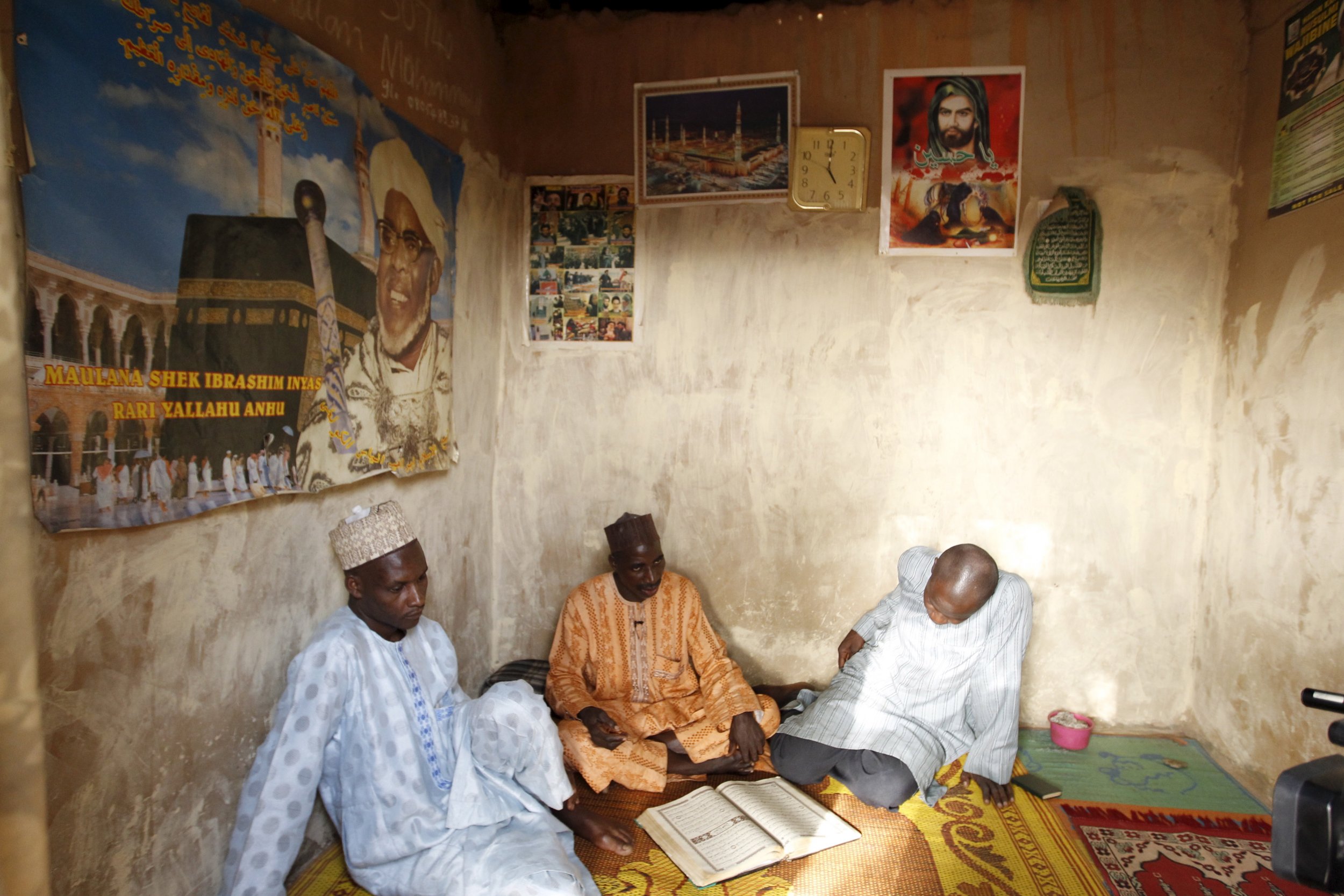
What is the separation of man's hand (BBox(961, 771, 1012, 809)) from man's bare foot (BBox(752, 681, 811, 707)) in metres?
0.89

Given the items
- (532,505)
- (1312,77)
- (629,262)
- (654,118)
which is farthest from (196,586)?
(1312,77)

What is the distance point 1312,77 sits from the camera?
261 cm

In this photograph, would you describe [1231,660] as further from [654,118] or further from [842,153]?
[654,118]

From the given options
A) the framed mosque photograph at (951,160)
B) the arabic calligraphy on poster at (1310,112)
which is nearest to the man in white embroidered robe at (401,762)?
the framed mosque photograph at (951,160)

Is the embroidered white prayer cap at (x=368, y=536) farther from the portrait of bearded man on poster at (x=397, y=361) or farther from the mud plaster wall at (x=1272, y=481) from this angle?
the mud plaster wall at (x=1272, y=481)

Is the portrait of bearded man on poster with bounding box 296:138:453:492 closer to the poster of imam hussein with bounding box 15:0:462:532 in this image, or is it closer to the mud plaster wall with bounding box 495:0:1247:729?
the poster of imam hussein with bounding box 15:0:462:532

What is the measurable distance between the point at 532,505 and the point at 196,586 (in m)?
1.87

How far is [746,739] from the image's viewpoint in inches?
108

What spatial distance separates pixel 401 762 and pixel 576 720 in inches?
33.2

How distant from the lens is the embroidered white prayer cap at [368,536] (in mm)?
2021

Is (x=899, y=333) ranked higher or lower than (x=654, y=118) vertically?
lower

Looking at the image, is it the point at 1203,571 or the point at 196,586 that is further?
the point at 1203,571

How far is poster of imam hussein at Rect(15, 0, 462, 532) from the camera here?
Result: 4.52 ft

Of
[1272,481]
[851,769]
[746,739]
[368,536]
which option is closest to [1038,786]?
[851,769]
